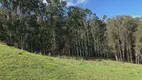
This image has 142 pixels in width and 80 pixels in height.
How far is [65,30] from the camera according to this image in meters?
63.0

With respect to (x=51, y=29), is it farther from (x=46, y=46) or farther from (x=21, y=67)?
(x=21, y=67)

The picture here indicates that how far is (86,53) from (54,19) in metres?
19.8

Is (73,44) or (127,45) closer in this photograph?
(127,45)

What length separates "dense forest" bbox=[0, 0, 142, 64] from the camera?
48406mm

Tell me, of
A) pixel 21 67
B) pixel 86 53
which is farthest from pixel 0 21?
pixel 21 67

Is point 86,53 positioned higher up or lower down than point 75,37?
lower down

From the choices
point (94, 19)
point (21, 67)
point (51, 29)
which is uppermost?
point (94, 19)

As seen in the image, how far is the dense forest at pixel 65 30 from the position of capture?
48406 millimetres

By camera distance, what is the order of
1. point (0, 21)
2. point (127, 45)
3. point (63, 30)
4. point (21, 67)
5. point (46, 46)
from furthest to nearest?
point (46, 46)
point (63, 30)
point (127, 45)
point (0, 21)
point (21, 67)

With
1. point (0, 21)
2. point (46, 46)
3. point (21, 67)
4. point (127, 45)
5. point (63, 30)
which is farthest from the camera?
point (46, 46)

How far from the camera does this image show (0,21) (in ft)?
152

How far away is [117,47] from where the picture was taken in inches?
2255

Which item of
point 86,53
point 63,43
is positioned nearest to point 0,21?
point 63,43

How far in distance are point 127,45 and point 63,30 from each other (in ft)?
64.0
